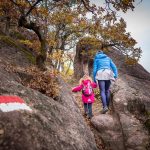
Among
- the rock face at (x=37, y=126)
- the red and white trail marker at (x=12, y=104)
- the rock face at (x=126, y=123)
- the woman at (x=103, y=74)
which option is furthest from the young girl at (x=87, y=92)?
the red and white trail marker at (x=12, y=104)

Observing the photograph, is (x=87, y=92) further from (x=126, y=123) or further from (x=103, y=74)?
(x=126, y=123)

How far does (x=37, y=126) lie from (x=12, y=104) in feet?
2.30

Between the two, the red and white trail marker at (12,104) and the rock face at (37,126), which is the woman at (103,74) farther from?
the red and white trail marker at (12,104)

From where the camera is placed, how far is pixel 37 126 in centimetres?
643

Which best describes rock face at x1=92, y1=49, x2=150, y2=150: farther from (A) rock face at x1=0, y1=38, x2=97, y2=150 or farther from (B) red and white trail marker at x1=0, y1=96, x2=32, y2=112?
(B) red and white trail marker at x1=0, y1=96, x2=32, y2=112

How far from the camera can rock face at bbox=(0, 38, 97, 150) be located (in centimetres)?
577

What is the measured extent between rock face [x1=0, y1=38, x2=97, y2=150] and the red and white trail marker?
14 centimetres

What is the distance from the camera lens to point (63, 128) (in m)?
7.65

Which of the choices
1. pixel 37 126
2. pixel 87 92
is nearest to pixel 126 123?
pixel 87 92

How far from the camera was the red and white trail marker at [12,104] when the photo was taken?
635 centimetres

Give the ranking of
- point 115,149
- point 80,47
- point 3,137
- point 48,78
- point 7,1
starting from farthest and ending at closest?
point 80,47
point 7,1
point 115,149
point 48,78
point 3,137

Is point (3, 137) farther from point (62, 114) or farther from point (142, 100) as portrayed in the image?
point (142, 100)

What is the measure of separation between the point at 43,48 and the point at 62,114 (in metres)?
4.11

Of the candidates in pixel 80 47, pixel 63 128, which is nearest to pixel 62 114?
pixel 63 128
